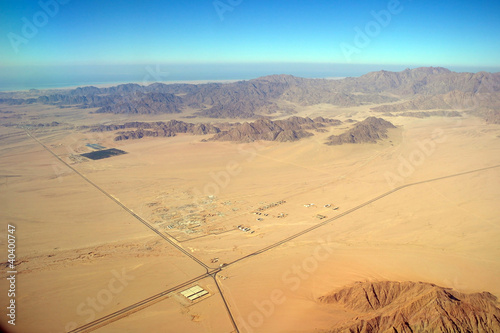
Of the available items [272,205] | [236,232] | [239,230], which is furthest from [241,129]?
[236,232]

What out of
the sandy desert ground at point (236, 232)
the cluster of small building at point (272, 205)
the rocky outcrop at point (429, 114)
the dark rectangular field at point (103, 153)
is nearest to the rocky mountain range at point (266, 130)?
the sandy desert ground at point (236, 232)

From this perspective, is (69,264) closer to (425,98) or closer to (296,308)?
(296,308)

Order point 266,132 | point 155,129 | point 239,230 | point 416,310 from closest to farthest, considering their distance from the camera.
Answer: point 416,310 < point 239,230 < point 266,132 < point 155,129

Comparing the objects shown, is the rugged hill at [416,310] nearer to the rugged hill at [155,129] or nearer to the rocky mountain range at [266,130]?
the rocky mountain range at [266,130]

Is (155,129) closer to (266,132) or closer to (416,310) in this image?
(266,132)

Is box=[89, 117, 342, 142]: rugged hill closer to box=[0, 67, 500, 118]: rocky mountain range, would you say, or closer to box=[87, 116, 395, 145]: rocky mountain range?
box=[87, 116, 395, 145]: rocky mountain range

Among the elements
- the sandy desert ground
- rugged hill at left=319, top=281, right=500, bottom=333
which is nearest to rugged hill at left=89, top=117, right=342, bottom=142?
the sandy desert ground
